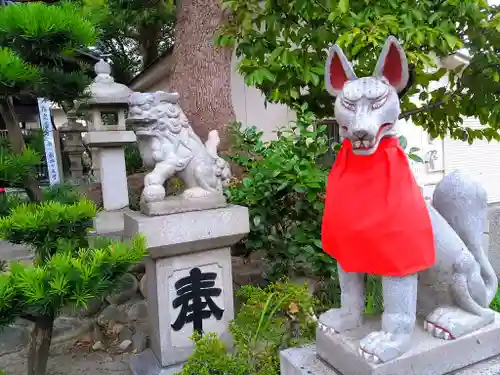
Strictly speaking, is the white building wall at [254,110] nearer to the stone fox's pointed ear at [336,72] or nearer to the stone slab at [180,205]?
the stone slab at [180,205]

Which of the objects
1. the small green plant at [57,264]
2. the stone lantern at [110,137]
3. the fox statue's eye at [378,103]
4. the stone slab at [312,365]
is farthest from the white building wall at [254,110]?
the fox statue's eye at [378,103]

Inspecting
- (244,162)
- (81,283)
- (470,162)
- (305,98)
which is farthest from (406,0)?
(470,162)

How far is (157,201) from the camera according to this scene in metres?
2.68

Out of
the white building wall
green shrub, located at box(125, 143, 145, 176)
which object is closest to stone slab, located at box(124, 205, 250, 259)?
the white building wall

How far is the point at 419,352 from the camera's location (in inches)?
64.5

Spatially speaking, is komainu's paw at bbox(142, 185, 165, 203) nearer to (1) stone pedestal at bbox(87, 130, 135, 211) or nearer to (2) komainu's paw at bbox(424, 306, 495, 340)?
(2) komainu's paw at bbox(424, 306, 495, 340)

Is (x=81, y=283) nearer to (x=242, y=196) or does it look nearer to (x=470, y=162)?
(x=242, y=196)

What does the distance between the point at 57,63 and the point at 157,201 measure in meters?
1.01

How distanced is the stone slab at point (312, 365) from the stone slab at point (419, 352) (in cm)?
2

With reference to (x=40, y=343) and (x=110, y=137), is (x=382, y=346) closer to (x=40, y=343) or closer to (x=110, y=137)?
(x=40, y=343)

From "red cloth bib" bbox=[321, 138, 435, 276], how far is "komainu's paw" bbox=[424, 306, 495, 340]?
0.31 meters

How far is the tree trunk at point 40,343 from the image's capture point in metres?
2.38

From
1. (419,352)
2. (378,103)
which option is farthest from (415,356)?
(378,103)

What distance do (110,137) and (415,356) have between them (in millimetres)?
5243
